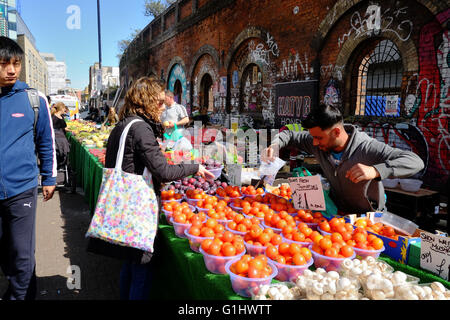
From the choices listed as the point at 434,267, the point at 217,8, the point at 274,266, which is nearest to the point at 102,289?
the point at 274,266

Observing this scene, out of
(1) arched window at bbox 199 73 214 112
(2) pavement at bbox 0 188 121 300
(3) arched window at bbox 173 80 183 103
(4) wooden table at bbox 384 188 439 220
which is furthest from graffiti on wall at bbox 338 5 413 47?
(3) arched window at bbox 173 80 183 103

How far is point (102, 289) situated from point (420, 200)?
188 inches

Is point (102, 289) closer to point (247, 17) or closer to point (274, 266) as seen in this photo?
point (274, 266)

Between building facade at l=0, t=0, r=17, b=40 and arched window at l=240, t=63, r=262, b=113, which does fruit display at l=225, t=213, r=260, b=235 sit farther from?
building facade at l=0, t=0, r=17, b=40

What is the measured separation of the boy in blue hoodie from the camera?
99.0 inches

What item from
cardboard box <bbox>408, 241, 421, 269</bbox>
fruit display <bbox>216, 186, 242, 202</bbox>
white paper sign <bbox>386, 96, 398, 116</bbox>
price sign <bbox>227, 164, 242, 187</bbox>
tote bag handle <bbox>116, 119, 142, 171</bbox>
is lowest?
cardboard box <bbox>408, 241, 421, 269</bbox>

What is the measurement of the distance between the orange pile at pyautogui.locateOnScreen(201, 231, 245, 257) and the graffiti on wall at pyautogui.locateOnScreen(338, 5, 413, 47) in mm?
6284

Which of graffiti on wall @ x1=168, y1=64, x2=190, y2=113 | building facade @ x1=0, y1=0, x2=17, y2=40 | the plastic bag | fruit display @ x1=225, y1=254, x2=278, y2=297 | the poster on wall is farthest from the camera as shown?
building facade @ x1=0, y1=0, x2=17, y2=40

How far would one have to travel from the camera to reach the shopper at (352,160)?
245 cm

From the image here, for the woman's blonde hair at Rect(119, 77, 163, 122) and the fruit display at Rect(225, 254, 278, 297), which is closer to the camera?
the fruit display at Rect(225, 254, 278, 297)

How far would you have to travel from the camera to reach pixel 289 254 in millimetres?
1901

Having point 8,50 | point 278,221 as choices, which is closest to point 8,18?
point 8,50

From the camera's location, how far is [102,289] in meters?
3.68

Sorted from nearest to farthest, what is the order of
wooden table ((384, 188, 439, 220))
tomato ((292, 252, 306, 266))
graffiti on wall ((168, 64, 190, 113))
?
tomato ((292, 252, 306, 266)) → wooden table ((384, 188, 439, 220)) → graffiti on wall ((168, 64, 190, 113))
